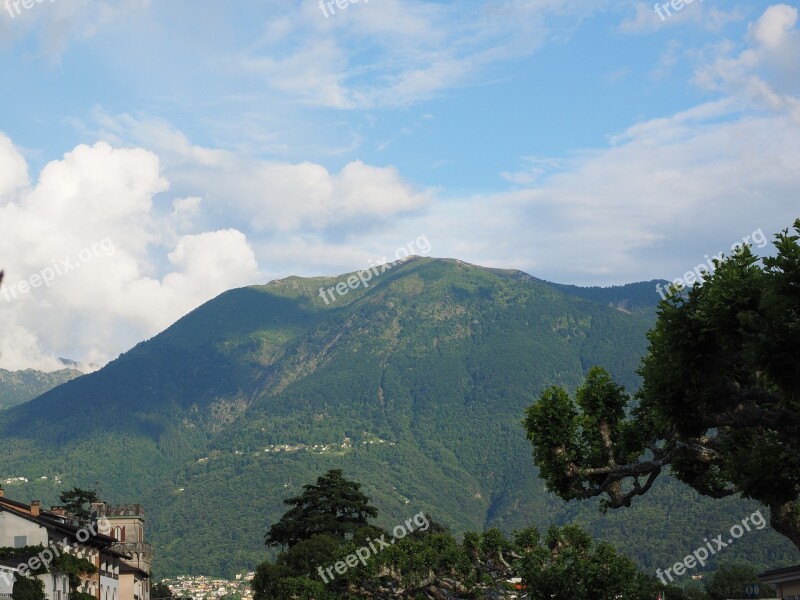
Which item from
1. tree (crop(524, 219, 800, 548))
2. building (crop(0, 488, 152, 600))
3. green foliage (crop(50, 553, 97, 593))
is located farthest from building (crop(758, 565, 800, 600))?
green foliage (crop(50, 553, 97, 593))

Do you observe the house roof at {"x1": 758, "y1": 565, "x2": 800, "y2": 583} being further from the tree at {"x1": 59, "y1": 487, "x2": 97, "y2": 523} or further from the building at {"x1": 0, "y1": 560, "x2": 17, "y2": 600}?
the tree at {"x1": 59, "y1": 487, "x2": 97, "y2": 523}

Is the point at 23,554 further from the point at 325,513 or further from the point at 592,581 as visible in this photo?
the point at 325,513

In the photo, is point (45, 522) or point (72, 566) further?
point (72, 566)

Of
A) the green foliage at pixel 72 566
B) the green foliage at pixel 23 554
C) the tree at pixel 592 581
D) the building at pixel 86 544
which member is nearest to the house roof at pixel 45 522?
the building at pixel 86 544

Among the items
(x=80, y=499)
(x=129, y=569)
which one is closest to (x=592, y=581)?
(x=129, y=569)

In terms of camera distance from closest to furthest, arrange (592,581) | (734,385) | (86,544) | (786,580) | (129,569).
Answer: (734,385) → (786,580) → (592,581) → (86,544) → (129,569)

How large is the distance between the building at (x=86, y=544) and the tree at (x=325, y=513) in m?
16.6

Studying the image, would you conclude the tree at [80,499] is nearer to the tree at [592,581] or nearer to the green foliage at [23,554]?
the green foliage at [23,554]

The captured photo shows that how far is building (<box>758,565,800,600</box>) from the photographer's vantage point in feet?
144

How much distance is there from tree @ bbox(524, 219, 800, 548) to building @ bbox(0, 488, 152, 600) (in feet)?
99.4

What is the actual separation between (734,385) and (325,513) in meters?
76.9

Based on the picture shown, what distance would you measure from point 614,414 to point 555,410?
6.77 feet

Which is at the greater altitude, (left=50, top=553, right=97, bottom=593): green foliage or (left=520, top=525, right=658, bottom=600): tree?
(left=50, top=553, right=97, bottom=593): green foliage

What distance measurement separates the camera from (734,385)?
31.0 metres
